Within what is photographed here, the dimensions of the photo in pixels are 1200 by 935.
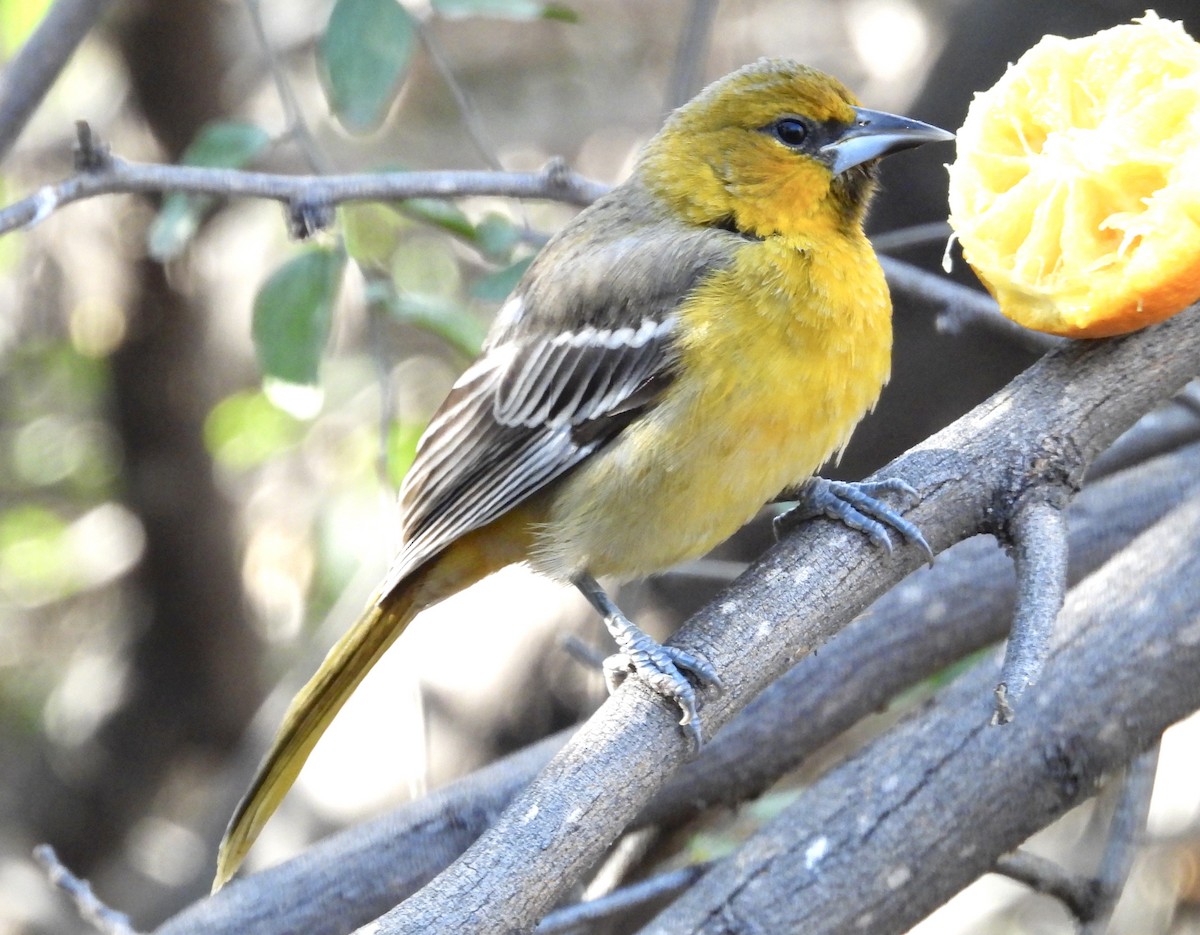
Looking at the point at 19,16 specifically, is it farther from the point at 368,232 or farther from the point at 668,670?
the point at 668,670

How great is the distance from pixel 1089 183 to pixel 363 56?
1.46 m

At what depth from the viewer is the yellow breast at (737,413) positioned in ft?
8.86

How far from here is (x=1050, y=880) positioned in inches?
110

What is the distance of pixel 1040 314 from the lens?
245 centimetres

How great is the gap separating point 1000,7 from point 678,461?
8.36 feet

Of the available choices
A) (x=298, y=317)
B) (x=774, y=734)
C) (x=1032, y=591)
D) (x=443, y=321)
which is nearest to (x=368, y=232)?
(x=443, y=321)

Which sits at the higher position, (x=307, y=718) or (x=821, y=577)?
(x=821, y=577)

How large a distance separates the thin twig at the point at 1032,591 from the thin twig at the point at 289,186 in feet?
4.09

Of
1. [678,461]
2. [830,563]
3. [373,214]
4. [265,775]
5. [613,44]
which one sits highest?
[613,44]

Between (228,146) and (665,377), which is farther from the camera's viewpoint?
(228,146)

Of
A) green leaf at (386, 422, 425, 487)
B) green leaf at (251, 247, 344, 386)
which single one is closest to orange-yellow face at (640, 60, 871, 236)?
green leaf at (251, 247, 344, 386)

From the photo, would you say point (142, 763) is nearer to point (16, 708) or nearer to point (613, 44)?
point (16, 708)

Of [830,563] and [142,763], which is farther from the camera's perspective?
[142,763]

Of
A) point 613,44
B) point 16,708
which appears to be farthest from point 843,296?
point 613,44
